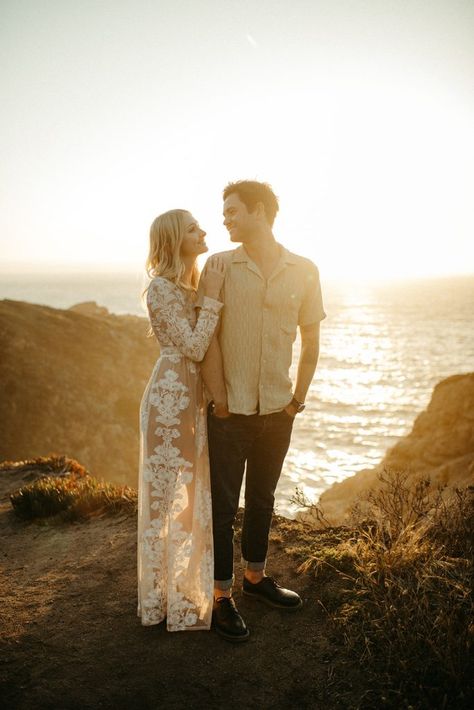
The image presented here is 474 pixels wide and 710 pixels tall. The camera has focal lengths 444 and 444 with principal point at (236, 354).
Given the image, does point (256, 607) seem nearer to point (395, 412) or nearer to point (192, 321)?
point (192, 321)

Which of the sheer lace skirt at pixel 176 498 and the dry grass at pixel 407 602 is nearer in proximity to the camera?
the dry grass at pixel 407 602

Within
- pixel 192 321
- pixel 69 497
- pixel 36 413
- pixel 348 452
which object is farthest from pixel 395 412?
pixel 192 321

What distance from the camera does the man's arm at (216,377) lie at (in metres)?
3.27

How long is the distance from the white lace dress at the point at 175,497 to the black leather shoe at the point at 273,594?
547 millimetres

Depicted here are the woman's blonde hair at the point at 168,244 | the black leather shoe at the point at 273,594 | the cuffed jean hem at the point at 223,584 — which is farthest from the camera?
the black leather shoe at the point at 273,594

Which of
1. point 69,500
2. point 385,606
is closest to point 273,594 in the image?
point 385,606

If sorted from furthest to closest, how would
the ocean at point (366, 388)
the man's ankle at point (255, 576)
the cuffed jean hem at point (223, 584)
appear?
the ocean at point (366, 388) → the man's ankle at point (255, 576) → the cuffed jean hem at point (223, 584)

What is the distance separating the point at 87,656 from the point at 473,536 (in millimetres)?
3475

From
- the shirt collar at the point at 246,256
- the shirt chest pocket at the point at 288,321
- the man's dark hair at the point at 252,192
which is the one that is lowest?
the shirt chest pocket at the point at 288,321

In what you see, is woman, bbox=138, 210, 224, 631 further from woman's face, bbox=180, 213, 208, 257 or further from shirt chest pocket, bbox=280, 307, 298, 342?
shirt chest pocket, bbox=280, 307, 298, 342

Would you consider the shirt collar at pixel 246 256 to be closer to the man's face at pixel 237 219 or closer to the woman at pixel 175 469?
the man's face at pixel 237 219

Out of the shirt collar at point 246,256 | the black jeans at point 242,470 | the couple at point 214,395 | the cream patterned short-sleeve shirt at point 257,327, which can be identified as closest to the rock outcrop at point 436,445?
the black jeans at point 242,470

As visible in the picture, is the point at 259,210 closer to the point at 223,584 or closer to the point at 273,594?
the point at 223,584

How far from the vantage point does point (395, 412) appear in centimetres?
3866
